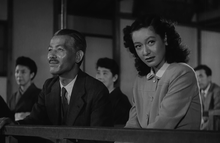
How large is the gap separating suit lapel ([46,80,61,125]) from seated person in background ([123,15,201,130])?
45cm

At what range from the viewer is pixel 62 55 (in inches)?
78.2

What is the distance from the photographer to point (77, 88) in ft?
6.64

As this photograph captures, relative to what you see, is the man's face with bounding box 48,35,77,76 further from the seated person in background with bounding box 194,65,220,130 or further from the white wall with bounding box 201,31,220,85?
the white wall with bounding box 201,31,220,85

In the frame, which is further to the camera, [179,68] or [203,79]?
[203,79]

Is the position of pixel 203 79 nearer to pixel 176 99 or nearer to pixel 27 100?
pixel 27 100

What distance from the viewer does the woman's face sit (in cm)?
170

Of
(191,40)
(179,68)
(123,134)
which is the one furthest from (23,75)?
(191,40)

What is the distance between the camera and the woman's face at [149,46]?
1.70m

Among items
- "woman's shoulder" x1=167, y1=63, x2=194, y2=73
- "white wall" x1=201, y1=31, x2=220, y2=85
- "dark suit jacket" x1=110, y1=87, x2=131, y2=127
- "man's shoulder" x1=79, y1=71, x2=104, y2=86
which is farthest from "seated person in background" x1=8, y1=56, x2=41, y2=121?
"white wall" x1=201, y1=31, x2=220, y2=85

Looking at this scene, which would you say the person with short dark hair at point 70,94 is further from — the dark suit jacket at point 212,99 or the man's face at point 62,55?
the dark suit jacket at point 212,99

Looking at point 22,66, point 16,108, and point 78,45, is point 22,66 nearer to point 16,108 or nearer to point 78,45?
point 16,108

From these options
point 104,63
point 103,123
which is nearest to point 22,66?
point 104,63

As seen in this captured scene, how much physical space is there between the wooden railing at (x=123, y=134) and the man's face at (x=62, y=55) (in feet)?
1.84

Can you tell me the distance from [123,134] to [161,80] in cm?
64
